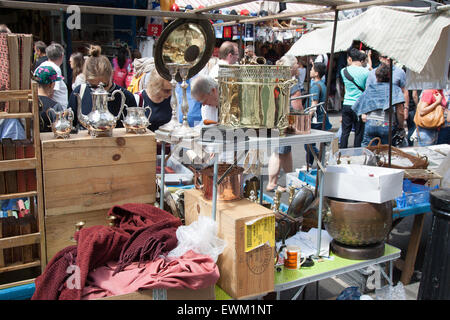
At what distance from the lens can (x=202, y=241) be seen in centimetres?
185

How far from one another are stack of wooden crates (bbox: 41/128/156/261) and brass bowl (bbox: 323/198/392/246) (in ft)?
3.42

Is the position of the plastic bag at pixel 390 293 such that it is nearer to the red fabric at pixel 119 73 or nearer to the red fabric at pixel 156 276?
the red fabric at pixel 156 276

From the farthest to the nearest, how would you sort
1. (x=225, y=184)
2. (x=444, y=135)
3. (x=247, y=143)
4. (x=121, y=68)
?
(x=121, y=68) → (x=444, y=135) → (x=225, y=184) → (x=247, y=143)

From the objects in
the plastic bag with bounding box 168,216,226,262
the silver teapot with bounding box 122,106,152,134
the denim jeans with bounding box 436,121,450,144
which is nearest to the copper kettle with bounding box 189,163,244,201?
the plastic bag with bounding box 168,216,226,262

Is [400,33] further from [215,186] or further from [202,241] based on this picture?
[202,241]

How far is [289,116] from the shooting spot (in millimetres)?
2174

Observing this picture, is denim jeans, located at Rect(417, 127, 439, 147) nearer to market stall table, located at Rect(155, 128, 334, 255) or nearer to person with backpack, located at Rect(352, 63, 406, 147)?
person with backpack, located at Rect(352, 63, 406, 147)

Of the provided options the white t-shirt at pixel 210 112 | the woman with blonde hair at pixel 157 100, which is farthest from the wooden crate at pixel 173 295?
the woman with blonde hair at pixel 157 100

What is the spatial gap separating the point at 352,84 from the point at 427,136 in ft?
4.19

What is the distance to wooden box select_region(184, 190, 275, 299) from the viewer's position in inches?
73.5

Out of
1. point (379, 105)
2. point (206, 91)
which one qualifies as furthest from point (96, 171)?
point (379, 105)

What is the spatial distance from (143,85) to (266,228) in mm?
3775

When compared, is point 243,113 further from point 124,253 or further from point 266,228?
point 124,253

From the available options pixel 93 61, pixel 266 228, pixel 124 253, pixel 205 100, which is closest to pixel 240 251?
pixel 266 228
